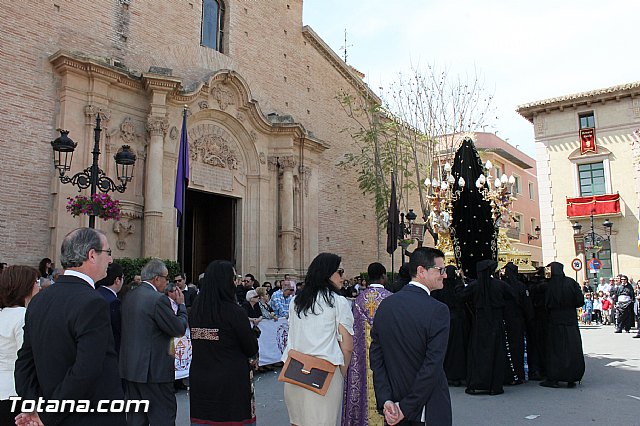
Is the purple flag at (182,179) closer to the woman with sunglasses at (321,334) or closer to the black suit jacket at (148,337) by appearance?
the black suit jacket at (148,337)

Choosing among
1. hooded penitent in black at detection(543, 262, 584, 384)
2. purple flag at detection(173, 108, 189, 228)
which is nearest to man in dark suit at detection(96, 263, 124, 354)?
hooded penitent in black at detection(543, 262, 584, 384)

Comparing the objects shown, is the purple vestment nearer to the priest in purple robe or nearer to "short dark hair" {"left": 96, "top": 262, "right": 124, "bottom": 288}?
the priest in purple robe

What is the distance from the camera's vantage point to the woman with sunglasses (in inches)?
171

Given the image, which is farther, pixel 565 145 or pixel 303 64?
pixel 565 145

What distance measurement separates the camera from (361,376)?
5461 millimetres

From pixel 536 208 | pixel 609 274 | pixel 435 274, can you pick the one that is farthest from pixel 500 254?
pixel 536 208

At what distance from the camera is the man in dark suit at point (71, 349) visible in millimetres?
2766

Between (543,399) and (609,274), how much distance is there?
23.1 m

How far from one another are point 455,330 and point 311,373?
517 centimetres

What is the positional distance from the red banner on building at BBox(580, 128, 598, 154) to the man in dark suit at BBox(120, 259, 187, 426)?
2900 centimetres

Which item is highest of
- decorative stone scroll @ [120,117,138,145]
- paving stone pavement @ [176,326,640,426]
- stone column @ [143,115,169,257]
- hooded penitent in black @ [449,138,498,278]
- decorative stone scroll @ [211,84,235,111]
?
decorative stone scroll @ [211,84,235,111]

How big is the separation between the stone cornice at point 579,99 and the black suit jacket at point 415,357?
29169 millimetres

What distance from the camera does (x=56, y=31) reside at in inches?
551

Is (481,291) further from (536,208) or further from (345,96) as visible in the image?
(536,208)
